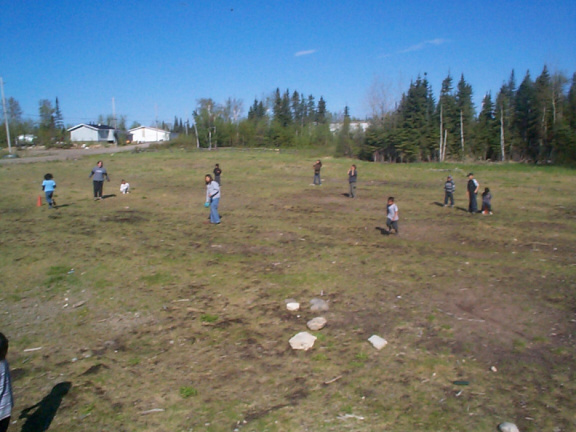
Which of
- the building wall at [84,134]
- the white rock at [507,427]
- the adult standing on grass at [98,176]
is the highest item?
the building wall at [84,134]

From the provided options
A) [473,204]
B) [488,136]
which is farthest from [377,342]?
[488,136]

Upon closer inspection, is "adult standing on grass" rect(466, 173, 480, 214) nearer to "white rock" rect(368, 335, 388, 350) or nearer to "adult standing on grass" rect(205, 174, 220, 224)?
"adult standing on grass" rect(205, 174, 220, 224)

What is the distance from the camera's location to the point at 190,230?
1341cm

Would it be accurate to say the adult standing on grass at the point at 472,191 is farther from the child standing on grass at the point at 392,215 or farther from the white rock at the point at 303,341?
the white rock at the point at 303,341

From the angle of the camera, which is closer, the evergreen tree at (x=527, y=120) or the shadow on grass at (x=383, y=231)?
the shadow on grass at (x=383, y=231)

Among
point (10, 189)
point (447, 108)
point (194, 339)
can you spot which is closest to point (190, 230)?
point (194, 339)

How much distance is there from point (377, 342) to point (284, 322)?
157 centimetres

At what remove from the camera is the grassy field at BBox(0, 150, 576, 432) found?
476cm

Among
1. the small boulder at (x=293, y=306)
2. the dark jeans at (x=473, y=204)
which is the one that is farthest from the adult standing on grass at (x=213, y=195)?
the dark jeans at (x=473, y=204)

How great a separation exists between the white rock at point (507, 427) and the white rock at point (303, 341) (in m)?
2.56

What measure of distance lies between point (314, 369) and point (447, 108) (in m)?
58.3

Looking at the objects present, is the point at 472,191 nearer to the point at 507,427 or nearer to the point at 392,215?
the point at 392,215

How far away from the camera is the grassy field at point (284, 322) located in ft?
15.6

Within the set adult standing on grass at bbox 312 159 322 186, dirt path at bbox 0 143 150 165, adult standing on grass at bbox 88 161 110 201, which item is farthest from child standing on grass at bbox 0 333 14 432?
dirt path at bbox 0 143 150 165
